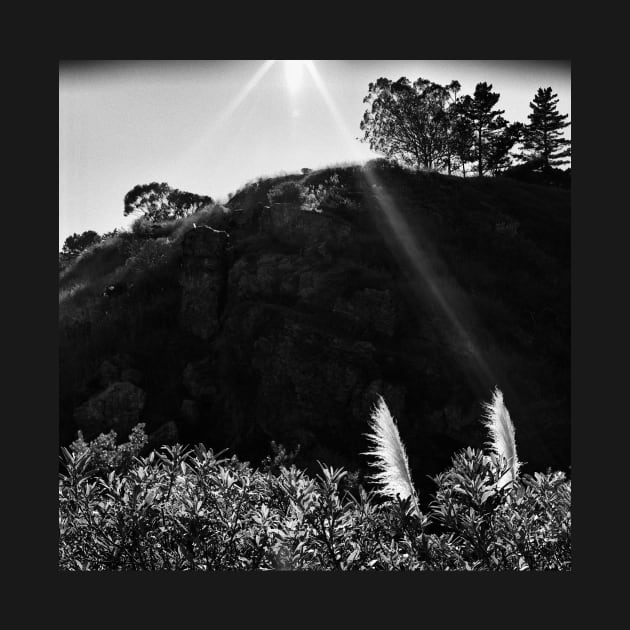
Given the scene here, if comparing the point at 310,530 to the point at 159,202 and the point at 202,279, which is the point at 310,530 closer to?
the point at 202,279

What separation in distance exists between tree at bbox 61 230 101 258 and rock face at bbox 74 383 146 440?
11304 millimetres

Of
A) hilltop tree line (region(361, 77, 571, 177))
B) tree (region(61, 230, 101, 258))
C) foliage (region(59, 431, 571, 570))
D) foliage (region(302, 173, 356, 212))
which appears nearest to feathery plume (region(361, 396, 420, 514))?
foliage (region(59, 431, 571, 570))

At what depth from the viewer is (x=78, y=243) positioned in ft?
65.6

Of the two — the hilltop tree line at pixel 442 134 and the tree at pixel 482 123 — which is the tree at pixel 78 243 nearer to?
the hilltop tree line at pixel 442 134

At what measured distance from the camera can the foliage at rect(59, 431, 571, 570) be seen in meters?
3.35

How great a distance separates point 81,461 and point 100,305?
32.3 feet

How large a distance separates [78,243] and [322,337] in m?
13.7

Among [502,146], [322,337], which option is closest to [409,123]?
[502,146]

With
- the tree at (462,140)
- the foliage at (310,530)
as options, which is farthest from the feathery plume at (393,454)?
the tree at (462,140)

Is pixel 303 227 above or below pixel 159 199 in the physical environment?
below

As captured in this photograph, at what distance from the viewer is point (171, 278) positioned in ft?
43.8

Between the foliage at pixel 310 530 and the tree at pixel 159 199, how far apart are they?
1857 cm

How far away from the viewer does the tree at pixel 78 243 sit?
19.7 metres

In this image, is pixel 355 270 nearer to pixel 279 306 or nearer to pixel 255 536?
pixel 279 306
